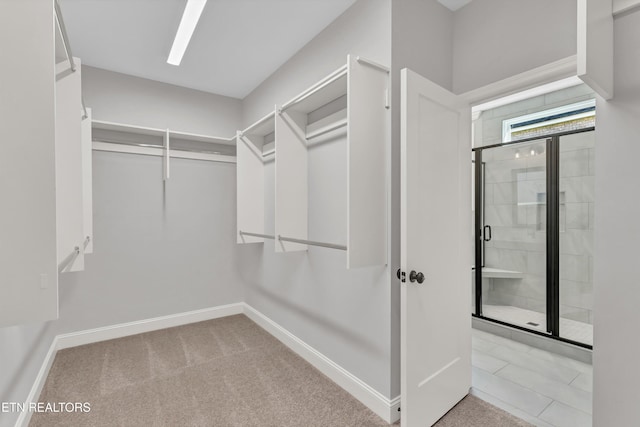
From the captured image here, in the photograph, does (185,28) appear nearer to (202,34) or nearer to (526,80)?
(202,34)

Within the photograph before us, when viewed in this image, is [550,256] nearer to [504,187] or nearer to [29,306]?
[504,187]

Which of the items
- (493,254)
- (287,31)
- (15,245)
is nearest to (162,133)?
(287,31)

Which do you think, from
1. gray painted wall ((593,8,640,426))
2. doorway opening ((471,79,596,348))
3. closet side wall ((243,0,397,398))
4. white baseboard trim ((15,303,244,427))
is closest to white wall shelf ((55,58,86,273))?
white baseboard trim ((15,303,244,427))

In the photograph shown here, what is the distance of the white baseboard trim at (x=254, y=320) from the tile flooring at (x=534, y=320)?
203 cm

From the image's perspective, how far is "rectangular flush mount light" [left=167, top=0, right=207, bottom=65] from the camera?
2.05 metres

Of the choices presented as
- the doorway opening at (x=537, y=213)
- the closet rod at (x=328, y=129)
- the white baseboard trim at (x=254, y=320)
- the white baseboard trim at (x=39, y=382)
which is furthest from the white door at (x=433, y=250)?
the white baseboard trim at (x=39, y=382)

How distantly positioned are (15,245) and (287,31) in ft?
7.42

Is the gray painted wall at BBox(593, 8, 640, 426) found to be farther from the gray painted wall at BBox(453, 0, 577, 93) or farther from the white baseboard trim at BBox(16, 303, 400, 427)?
the white baseboard trim at BBox(16, 303, 400, 427)

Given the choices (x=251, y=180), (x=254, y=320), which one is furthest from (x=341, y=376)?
(x=251, y=180)

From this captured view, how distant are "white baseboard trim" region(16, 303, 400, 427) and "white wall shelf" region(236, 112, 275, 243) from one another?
0.98 meters

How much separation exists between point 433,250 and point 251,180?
6.93 feet

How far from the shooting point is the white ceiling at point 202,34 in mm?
2215

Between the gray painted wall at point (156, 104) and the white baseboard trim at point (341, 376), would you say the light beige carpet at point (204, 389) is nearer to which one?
the white baseboard trim at point (341, 376)

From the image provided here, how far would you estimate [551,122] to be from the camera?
3357 millimetres
